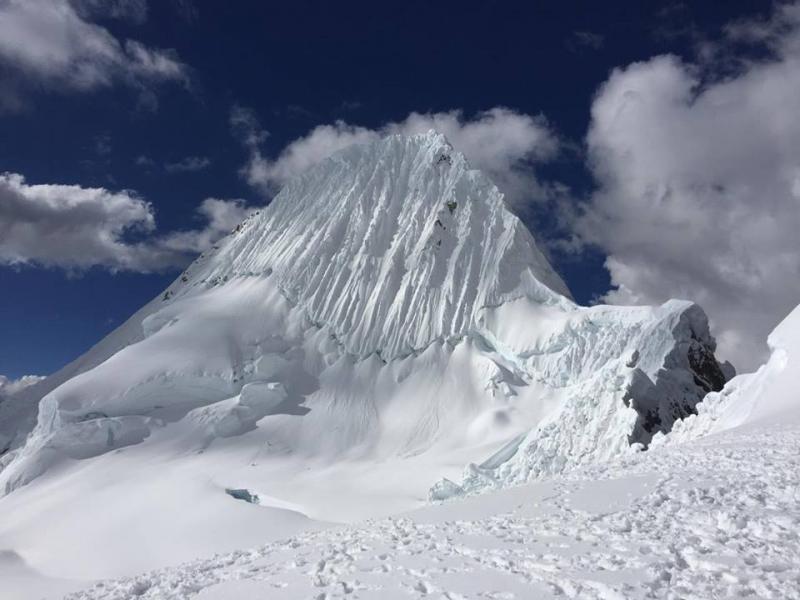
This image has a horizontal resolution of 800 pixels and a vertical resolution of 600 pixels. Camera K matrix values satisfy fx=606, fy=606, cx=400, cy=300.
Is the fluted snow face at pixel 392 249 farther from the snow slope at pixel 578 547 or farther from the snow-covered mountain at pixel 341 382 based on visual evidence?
the snow slope at pixel 578 547

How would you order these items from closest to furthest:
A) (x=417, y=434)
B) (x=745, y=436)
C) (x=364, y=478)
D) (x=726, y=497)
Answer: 1. (x=726, y=497)
2. (x=745, y=436)
3. (x=364, y=478)
4. (x=417, y=434)

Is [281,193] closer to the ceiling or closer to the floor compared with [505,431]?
closer to the ceiling

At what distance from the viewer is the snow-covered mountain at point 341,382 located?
1501 inches

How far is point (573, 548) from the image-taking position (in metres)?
9.56

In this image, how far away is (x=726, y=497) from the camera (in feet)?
36.2

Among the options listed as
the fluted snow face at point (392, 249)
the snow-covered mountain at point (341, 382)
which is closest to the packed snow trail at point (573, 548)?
the snow-covered mountain at point (341, 382)

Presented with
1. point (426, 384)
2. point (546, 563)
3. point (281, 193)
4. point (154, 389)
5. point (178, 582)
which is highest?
point (281, 193)

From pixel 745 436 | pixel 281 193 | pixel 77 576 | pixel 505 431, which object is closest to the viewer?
pixel 745 436

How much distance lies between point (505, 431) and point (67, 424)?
3794 centimetres

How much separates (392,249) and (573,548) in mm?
65699

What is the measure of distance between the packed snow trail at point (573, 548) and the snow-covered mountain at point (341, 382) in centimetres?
2112

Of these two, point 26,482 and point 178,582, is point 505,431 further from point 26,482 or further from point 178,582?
point 178,582

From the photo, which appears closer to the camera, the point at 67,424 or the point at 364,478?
the point at 364,478

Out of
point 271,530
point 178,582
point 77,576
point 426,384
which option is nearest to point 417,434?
point 426,384
